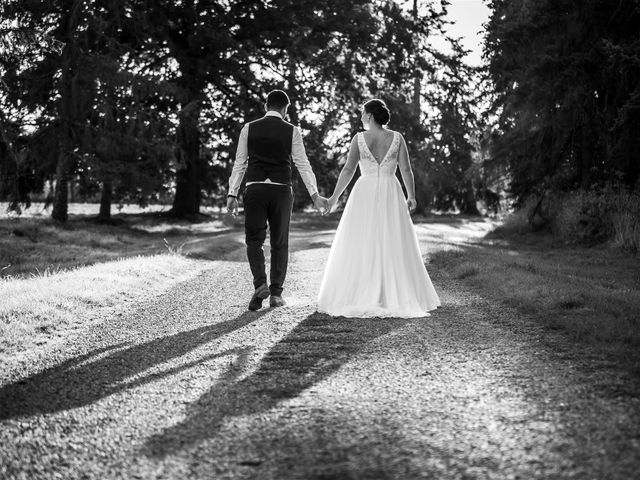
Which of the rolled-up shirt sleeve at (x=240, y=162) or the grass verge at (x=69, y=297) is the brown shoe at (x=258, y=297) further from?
the grass verge at (x=69, y=297)

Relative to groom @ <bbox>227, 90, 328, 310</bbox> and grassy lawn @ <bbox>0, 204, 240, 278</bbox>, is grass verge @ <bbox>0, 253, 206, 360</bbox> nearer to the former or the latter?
grassy lawn @ <bbox>0, 204, 240, 278</bbox>

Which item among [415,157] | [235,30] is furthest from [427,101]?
[235,30]

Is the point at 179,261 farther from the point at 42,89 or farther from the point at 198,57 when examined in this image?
the point at 198,57

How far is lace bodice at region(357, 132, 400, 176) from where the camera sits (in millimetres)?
6906

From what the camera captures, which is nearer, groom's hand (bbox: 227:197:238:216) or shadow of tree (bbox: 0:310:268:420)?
shadow of tree (bbox: 0:310:268:420)

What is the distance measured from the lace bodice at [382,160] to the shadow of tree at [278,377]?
6.42 ft

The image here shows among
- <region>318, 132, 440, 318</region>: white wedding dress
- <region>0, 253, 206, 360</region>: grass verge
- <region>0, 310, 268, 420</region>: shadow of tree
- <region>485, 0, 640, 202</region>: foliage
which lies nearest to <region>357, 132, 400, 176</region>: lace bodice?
<region>318, 132, 440, 318</region>: white wedding dress

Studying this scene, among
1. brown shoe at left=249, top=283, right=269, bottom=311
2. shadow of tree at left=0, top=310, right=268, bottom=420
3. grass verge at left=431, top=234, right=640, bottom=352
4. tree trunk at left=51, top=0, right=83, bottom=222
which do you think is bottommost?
shadow of tree at left=0, top=310, right=268, bottom=420

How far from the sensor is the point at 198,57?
21.9m

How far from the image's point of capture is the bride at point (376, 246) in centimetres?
648

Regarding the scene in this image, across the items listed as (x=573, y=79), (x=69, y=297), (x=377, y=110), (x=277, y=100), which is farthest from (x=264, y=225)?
(x=573, y=79)

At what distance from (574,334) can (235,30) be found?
20395 millimetres

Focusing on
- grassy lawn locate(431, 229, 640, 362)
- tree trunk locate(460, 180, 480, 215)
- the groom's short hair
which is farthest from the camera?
tree trunk locate(460, 180, 480, 215)

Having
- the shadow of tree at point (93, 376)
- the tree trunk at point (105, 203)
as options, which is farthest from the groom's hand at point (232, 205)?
the tree trunk at point (105, 203)
